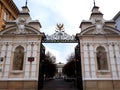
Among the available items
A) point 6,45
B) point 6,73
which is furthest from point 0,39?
point 6,73

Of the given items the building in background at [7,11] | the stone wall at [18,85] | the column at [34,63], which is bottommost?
the stone wall at [18,85]

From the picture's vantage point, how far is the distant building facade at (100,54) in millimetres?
13461

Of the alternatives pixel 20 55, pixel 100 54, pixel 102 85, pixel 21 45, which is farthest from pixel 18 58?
pixel 102 85

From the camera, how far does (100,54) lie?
47.4 feet

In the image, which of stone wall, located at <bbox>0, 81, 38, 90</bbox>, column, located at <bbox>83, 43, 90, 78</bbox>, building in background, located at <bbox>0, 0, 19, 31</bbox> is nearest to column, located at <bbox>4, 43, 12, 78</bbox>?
stone wall, located at <bbox>0, 81, 38, 90</bbox>

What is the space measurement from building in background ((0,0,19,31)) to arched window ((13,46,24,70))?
7159mm

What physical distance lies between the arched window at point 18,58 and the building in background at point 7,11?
7.16 m

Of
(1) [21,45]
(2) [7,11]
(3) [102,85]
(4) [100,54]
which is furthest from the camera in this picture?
(2) [7,11]

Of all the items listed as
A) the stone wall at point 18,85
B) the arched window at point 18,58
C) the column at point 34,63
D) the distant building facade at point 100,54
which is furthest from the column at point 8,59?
the distant building facade at point 100,54

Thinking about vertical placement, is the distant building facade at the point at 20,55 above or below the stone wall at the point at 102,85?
above

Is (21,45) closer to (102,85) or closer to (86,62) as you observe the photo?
(86,62)

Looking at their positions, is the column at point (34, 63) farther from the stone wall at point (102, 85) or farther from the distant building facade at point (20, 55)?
the stone wall at point (102, 85)

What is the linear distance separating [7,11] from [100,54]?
1626 centimetres

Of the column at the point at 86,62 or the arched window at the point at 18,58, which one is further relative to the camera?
the arched window at the point at 18,58
